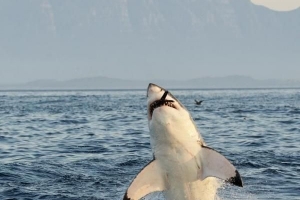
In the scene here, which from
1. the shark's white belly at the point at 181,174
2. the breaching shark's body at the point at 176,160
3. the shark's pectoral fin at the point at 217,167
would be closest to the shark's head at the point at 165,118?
the breaching shark's body at the point at 176,160

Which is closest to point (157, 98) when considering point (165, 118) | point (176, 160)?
point (165, 118)

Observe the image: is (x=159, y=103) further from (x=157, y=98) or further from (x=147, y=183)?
(x=147, y=183)

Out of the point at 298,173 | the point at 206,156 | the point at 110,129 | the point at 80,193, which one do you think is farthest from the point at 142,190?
the point at 110,129

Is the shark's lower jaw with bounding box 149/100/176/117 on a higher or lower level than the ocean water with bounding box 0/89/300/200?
higher

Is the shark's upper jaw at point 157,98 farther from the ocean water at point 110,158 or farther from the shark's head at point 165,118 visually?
the ocean water at point 110,158

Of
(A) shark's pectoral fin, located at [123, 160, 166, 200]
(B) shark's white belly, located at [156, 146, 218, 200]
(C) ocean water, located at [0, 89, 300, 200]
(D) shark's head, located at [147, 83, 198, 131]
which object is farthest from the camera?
(C) ocean water, located at [0, 89, 300, 200]

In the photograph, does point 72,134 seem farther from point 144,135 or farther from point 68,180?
point 68,180

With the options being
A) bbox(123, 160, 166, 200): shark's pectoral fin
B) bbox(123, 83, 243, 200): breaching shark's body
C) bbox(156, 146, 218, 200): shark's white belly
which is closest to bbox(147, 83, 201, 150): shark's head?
bbox(123, 83, 243, 200): breaching shark's body

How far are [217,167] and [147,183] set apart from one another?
137 cm

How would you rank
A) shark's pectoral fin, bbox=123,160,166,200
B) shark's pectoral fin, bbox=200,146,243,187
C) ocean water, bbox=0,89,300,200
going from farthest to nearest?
ocean water, bbox=0,89,300,200 → shark's pectoral fin, bbox=123,160,166,200 → shark's pectoral fin, bbox=200,146,243,187

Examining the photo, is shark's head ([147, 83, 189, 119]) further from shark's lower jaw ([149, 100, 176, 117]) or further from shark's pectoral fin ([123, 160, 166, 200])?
shark's pectoral fin ([123, 160, 166, 200])

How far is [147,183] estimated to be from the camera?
36.1 feet

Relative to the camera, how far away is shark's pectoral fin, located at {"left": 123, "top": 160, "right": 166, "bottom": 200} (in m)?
10.9

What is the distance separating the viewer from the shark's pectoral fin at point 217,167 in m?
10.3
